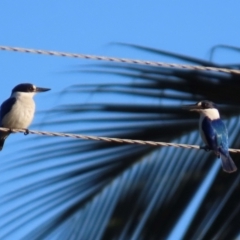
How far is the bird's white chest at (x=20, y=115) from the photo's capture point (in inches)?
188

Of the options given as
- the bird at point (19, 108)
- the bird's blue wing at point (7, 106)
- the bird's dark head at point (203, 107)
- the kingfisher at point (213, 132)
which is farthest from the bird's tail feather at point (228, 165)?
the bird's blue wing at point (7, 106)

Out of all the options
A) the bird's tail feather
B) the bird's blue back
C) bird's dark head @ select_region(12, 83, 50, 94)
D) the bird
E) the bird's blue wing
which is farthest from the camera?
bird's dark head @ select_region(12, 83, 50, 94)

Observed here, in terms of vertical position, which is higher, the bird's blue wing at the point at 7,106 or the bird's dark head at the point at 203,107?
the bird's dark head at the point at 203,107

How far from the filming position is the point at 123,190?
9.59 feet

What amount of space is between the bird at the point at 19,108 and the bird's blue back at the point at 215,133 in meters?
1.45

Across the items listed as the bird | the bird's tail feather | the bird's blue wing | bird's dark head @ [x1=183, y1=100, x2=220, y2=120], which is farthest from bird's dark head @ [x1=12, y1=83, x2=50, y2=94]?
the bird's tail feather

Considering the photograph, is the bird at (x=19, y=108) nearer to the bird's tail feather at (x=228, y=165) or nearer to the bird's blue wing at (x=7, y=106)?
the bird's blue wing at (x=7, y=106)

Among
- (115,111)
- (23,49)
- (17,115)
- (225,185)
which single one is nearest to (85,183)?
(115,111)

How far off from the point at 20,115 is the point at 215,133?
5.13 ft

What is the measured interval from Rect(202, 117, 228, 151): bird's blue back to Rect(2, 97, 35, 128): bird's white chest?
1494 millimetres

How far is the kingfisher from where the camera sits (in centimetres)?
290

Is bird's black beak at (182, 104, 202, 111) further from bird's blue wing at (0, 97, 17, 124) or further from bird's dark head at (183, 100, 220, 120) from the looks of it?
bird's blue wing at (0, 97, 17, 124)

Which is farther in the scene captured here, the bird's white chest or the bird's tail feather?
the bird's white chest

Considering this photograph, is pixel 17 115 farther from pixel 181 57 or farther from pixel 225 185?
pixel 225 185
